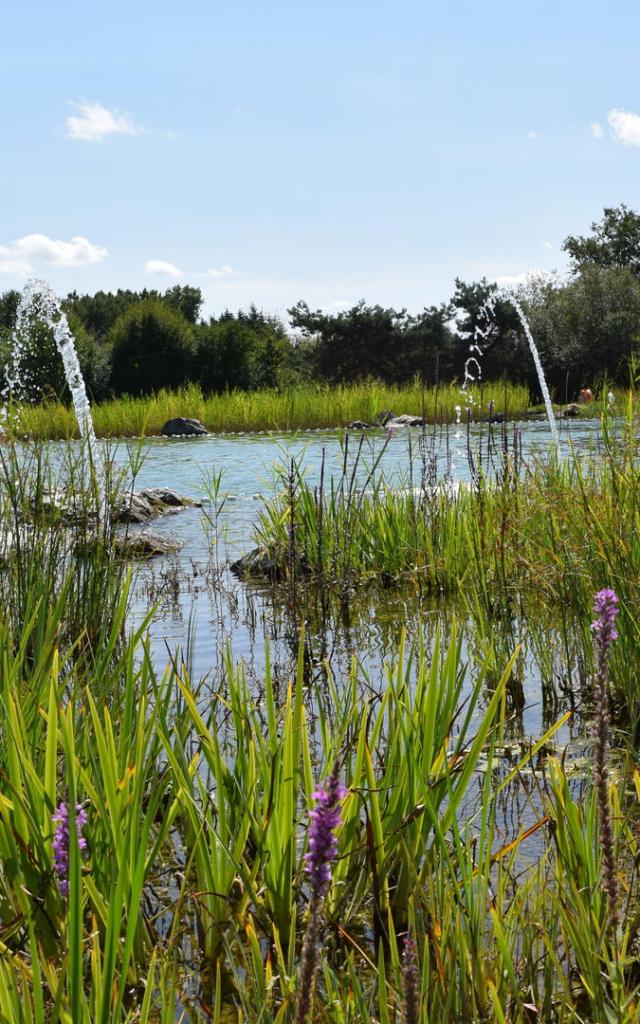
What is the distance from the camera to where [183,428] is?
25.4 metres

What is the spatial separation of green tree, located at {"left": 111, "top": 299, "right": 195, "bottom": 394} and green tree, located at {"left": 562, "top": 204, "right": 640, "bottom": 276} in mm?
26474

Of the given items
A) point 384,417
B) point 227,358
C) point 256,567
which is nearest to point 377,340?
point 227,358

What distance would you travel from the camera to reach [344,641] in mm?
4949

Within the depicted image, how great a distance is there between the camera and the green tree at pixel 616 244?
173ft

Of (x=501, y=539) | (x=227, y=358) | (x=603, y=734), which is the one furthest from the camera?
(x=227, y=358)

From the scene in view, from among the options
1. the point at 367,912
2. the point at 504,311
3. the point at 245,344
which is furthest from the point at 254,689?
the point at 504,311

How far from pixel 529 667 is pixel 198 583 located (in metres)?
3.42

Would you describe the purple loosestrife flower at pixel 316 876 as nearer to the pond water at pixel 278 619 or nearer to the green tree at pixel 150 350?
the pond water at pixel 278 619

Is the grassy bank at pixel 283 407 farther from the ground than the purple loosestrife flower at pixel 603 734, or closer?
farther from the ground

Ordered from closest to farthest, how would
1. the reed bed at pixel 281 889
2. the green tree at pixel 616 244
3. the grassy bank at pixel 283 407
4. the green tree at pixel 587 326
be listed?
the reed bed at pixel 281 889 → the grassy bank at pixel 283 407 → the green tree at pixel 587 326 → the green tree at pixel 616 244

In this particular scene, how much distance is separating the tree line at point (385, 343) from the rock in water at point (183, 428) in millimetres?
7130

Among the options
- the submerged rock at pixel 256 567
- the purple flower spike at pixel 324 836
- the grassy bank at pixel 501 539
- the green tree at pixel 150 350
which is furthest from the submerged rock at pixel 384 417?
the purple flower spike at pixel 324 836

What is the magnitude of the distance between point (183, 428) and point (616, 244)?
36.4m

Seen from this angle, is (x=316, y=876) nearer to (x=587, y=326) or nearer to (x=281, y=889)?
(x=281, y=889)
